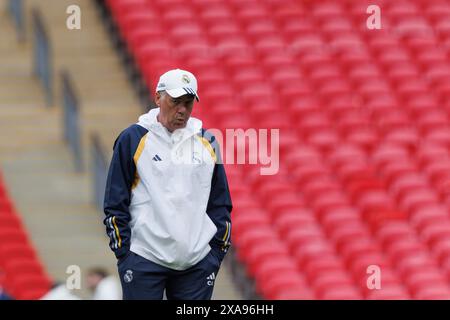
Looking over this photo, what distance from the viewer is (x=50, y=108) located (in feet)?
41.2

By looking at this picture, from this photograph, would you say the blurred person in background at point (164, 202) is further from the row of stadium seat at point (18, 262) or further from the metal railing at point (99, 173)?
the metal railing at point (99, 173)

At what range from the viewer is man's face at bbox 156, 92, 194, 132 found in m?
5.17

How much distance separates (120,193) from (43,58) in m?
7.78

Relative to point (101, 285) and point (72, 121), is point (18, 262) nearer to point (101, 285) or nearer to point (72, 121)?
point (101, 285)

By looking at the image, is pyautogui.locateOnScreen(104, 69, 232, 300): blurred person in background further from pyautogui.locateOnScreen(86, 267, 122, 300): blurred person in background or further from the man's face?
pyautogui.locateOnScreen(86, 267, 122, 300): blurred person in background

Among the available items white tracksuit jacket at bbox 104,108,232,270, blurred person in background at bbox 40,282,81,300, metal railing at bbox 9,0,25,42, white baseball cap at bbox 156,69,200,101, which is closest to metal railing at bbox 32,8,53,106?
metal railing at bbox 9,0,25,42

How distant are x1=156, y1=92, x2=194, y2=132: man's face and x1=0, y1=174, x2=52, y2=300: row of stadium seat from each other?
4424 mm

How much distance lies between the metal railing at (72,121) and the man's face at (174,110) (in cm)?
651

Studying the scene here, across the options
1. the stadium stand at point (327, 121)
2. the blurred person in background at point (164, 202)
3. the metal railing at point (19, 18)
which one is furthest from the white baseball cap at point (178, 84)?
the metal railing at point (19, 18)

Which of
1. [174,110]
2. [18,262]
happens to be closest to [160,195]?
[174,110]

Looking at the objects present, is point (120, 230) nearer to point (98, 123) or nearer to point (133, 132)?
point (133, 132)
